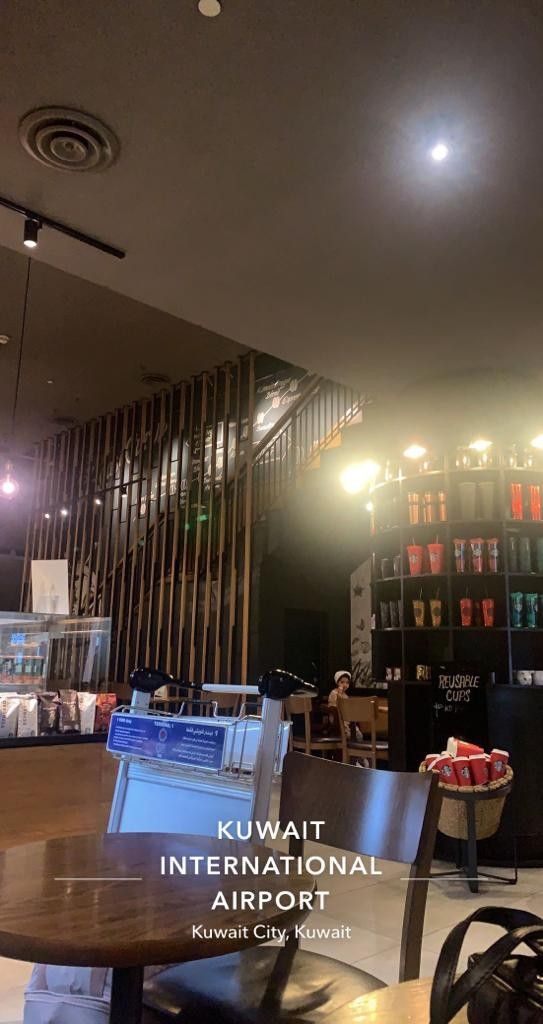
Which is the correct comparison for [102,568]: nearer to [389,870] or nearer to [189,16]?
[389,870]

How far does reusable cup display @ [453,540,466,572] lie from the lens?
4.99 metres

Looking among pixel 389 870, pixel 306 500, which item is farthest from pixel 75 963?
pixel 306 500

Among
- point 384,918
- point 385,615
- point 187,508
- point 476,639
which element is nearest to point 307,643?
point 187,508

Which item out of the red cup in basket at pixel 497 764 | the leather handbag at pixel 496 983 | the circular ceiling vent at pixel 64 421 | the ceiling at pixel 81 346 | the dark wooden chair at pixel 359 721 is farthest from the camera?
the circular ceiling vent at pixel 64 421

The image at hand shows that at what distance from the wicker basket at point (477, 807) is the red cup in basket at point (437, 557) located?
1.42 metres

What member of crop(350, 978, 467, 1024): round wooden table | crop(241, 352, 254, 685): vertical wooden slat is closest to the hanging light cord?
crop(241, 352, 254, 685): vertical wooden slat

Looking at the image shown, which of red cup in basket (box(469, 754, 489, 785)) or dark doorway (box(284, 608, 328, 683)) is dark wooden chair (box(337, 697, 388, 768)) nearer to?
red cup in basket (box(469, 754, 489, 785))

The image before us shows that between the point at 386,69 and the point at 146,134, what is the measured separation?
0.93m

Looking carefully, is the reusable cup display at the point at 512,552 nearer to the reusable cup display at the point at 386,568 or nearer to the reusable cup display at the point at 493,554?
the reusable cup display at the point at 493,554

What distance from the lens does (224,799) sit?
1899 mm

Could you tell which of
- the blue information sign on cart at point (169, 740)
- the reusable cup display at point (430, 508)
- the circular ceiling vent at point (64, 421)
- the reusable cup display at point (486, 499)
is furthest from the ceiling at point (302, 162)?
the circular ceiling vent at point (64, 421)

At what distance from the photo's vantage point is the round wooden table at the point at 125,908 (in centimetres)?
107

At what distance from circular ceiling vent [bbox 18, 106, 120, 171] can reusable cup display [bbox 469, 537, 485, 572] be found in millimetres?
3377

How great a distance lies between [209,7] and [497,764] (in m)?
3.87
